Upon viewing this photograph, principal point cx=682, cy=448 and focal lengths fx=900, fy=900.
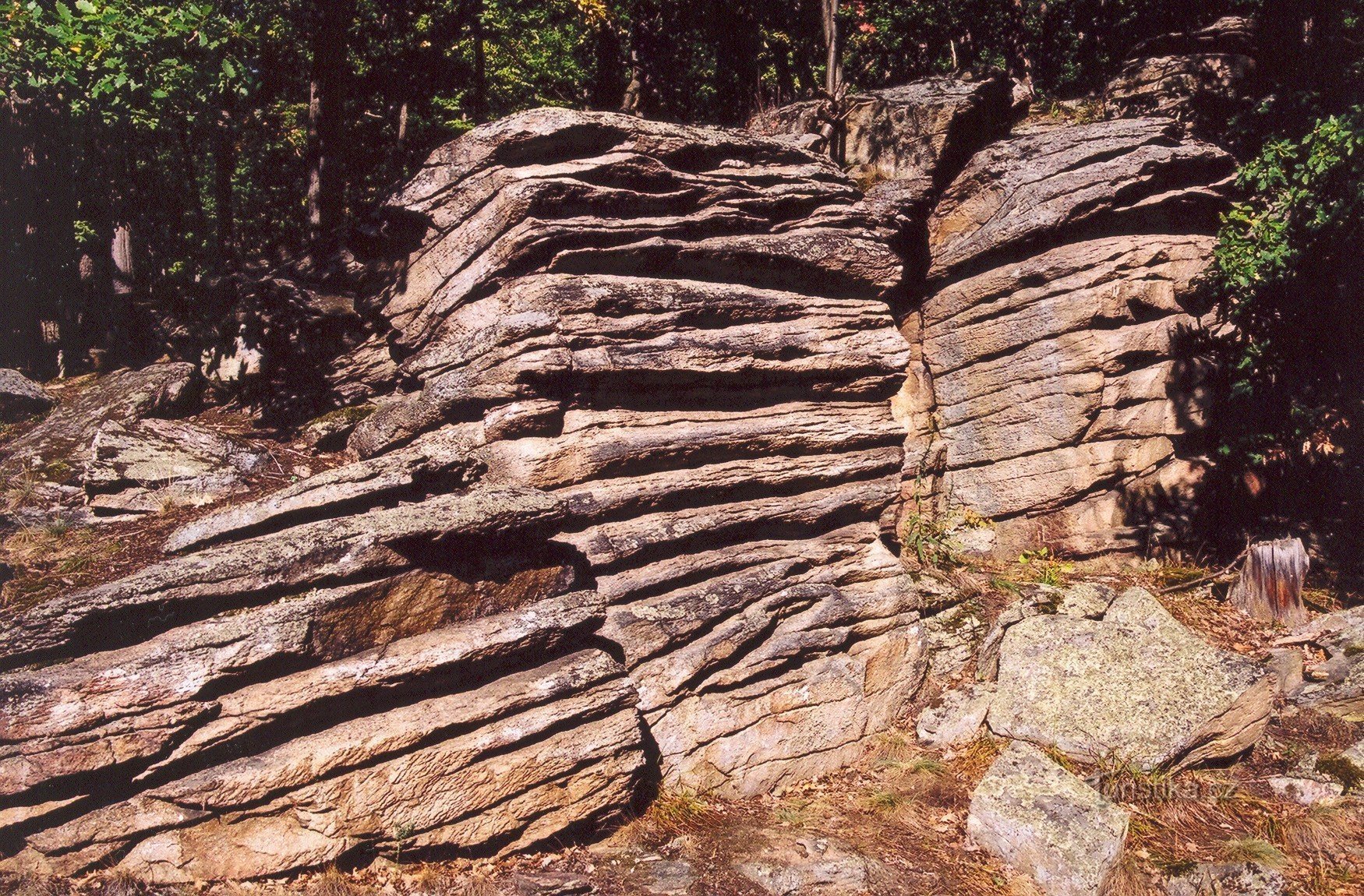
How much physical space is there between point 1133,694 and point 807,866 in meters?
3.55

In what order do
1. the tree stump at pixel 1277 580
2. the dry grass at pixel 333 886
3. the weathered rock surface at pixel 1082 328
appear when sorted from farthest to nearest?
the weathered rock surface at pixel 1082 328 → the tree stump at pixel 1277 580 → the dry grass at pixel 333 886

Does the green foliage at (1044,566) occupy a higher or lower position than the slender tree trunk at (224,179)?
lower

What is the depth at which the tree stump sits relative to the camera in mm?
10125

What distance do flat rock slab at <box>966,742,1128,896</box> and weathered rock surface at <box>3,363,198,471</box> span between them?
8.02 metres

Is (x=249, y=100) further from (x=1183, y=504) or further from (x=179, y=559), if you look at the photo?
(x=1183, y=504)

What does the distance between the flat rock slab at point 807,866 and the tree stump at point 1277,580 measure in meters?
6.61

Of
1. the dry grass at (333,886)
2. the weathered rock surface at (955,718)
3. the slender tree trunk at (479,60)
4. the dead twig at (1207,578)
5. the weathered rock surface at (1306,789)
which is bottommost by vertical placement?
the weathered rock surface at (1306,789)

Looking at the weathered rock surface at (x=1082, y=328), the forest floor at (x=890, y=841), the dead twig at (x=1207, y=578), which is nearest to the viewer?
the forest floor at (x=890, y=841)

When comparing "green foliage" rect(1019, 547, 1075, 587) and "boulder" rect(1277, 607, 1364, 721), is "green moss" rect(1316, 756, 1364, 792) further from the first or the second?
"green foliage" rect(1019, 547, 1075, 587)

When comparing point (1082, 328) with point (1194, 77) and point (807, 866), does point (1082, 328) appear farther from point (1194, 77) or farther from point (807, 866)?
point (807, 866)

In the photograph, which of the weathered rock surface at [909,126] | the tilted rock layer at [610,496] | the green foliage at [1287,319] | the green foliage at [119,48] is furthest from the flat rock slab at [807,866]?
the green foliage at [119,48]

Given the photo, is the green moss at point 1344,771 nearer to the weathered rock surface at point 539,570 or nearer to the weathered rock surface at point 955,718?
the weathered rock surface at point 955,718

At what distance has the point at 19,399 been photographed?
29.7 ft

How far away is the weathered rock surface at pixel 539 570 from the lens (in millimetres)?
5094
